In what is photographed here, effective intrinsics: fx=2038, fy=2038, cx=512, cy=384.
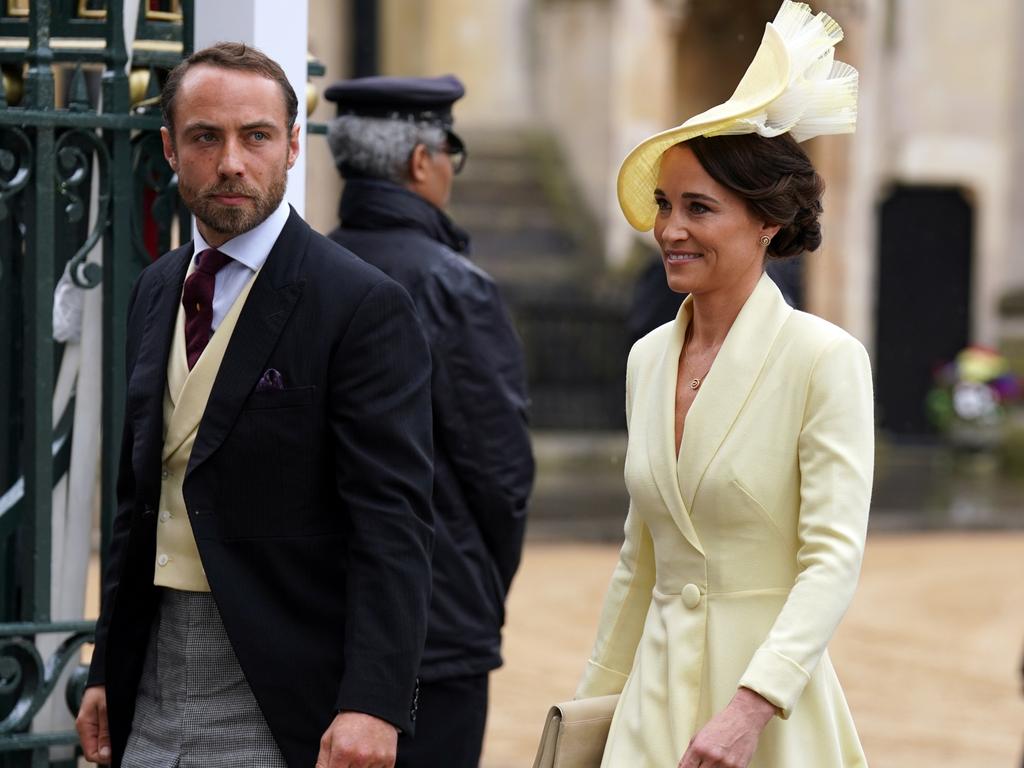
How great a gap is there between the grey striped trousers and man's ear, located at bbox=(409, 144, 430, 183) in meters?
1.65

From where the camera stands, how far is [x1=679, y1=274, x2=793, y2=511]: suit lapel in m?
3.03

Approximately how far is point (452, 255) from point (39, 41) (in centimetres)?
100

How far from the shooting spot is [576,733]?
3113mm

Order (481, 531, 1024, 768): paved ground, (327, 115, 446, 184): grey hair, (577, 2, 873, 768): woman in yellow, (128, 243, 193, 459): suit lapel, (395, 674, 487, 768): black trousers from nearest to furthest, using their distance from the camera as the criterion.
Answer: (577, 2, 873, 768): woman in yellow → (128, 243, 193, 459): suit lapel → (395, 674, 487, 768): black trousers → (327, 115, 446, 184): grey hair → (481, 531, 1024, 768): paved ground

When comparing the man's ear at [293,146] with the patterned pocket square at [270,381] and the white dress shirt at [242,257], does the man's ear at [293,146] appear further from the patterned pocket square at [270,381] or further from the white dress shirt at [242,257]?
the patterned pocket square at [270,381]

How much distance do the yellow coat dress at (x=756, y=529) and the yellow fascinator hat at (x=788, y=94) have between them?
26 centimetres

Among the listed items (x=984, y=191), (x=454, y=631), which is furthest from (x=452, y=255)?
(x=984, y=191)

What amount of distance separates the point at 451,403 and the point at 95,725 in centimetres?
128

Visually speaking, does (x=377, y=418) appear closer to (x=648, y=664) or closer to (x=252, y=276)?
(x=252, y=276)

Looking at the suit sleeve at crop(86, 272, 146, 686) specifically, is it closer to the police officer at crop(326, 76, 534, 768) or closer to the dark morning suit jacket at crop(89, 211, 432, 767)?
the dark morning suit jacket at crop(89, 211, 432, 767)

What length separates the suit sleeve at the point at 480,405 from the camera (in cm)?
432

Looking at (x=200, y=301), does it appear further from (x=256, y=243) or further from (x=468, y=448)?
(x=468, y=448)

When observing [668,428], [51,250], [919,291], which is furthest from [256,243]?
[919,291]

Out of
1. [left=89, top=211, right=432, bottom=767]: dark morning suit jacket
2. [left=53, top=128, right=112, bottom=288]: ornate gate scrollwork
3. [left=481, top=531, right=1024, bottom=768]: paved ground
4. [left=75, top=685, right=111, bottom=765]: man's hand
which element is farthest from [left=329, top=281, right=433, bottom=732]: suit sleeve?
[left=481, top=531, right=1024, bottom=768]: paved ground
